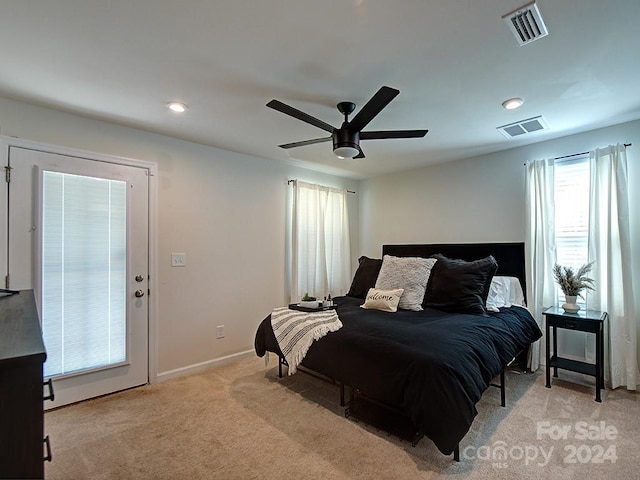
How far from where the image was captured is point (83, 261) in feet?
9.20

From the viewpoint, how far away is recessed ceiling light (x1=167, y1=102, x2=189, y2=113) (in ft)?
8.51

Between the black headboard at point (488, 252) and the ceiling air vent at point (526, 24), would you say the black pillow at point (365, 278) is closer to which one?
the black headboard at point (488, 252)

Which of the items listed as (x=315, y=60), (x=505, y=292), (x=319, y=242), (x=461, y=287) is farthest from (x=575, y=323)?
(x=315, y=60)

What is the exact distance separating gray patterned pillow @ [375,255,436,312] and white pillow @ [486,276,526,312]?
0.67m

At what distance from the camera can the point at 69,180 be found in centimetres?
274

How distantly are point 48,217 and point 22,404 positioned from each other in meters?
2.44

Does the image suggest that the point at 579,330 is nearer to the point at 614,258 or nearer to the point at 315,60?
the point at 614,258

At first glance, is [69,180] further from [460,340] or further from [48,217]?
[460,340]

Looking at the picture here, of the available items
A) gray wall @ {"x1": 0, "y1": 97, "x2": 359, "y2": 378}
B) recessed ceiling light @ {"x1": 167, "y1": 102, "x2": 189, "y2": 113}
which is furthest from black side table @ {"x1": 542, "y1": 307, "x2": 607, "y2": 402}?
recessed ceiling light @ {"x1": 167, "y1": 102, "x2": 189, "y2": 113}

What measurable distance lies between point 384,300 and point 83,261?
272cm

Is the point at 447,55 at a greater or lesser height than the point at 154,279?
greater

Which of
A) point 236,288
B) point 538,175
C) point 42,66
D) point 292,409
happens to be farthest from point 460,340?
point 42,66

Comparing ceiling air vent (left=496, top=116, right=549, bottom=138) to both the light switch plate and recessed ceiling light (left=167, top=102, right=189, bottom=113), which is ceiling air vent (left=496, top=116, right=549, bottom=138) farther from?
the light switch plate

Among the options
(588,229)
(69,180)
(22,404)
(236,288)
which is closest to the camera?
(22,404)
